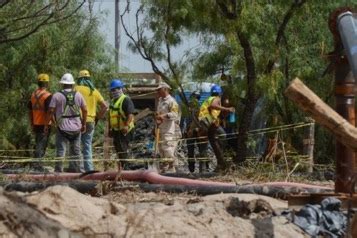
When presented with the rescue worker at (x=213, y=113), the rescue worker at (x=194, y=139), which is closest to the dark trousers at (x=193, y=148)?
the rescue worker at (x=194, y=139)

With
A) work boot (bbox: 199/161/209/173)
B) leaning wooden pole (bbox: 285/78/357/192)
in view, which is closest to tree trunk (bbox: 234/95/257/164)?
work boot (bbox: 199/161/209/173)

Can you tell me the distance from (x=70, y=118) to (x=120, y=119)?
1330mm

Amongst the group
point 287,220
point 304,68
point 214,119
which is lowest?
point 287,220

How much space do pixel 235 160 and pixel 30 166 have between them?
350 centimetres

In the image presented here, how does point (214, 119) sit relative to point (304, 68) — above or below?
below

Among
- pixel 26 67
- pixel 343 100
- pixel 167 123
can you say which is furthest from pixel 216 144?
pixel 26 67

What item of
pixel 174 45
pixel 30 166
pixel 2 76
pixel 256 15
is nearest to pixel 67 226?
pixel 256 15

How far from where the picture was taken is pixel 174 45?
52.1 feet

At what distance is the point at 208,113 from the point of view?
1559cm

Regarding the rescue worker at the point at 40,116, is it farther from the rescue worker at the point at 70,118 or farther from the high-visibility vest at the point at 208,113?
the high-visibility vest at the point at 208,113

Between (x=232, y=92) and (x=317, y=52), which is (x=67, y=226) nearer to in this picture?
(x=232, y=92)

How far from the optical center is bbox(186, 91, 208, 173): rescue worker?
51.5ft

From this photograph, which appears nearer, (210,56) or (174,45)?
(174,45)

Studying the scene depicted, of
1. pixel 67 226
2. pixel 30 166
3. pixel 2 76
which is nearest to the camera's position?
pixel 67 226
